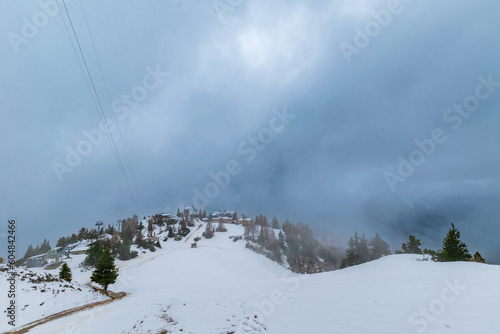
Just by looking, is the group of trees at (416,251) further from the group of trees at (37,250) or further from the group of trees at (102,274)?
the group of trees at (37,250)

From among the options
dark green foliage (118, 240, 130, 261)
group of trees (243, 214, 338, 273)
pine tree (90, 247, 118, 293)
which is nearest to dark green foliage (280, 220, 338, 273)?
group of trees (243, 214, 338, 273)

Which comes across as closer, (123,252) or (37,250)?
(123,252)

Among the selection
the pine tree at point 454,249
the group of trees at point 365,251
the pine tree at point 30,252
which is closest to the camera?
the pine tree at point 454,249

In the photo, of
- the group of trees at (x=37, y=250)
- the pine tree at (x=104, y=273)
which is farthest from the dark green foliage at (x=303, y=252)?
the group of trees at (x=37, y=250)

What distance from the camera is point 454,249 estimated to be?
3038cm

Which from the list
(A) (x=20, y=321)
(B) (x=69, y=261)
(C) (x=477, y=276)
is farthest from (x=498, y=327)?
(B) (x=69, y=261)

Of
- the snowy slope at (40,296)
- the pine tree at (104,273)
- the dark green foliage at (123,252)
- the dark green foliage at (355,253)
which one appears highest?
the dark green foliage at (123,252)

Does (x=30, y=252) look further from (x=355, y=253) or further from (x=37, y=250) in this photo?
(x=355, y=253)

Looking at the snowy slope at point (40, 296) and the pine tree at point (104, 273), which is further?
the pine tree at point (104, 273)

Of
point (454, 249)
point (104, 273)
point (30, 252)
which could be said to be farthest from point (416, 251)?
point (30, 252)

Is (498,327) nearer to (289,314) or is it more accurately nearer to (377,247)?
(289,314)

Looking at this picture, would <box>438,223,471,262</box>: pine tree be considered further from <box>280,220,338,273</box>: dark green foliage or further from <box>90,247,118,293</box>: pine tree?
<box>280,220,338,273</box>: dark green foliage

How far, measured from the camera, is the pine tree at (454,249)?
2995cm

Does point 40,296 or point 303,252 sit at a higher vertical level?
point 303,252
